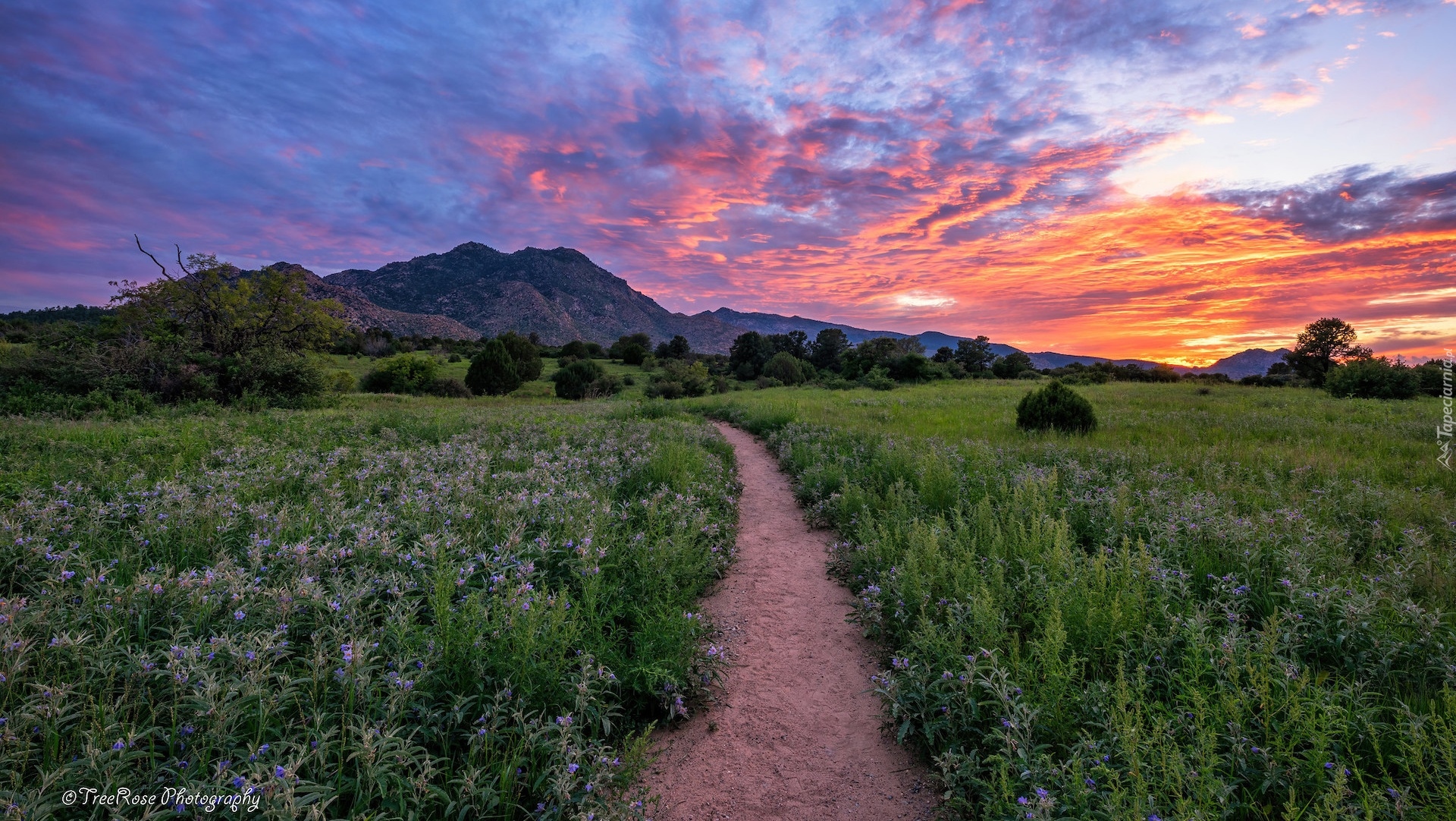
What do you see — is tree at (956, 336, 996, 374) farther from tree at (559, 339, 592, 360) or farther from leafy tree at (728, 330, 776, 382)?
tree at (559, 339, 592, 360)

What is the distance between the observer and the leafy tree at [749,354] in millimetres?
65688

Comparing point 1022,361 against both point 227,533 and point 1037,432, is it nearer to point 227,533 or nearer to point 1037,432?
point 1037,432

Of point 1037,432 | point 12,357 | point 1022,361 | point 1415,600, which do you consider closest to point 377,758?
point 1415,600

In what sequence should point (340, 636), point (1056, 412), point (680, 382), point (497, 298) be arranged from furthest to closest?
point (497, 298)
point (680, 382)
point (1056, 412)
point (340, 636)

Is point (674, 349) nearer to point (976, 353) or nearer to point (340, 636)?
point (976, 353)

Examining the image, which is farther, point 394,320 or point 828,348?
point 394,320

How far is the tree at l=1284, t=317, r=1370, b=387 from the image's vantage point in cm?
2773

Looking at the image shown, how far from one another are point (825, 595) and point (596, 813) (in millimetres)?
4338

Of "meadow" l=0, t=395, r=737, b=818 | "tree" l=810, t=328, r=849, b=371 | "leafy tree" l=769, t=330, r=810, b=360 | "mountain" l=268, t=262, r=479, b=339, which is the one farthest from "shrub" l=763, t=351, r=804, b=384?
"mountain" l=268, t=262, r=479, b=339

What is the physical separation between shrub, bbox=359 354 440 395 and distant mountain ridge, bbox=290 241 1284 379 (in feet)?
167

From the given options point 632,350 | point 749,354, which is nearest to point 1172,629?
point 749,354

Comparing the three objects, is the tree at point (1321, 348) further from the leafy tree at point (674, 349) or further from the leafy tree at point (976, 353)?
the leafy tree at point (674, 349)

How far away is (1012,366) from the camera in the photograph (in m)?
51.9

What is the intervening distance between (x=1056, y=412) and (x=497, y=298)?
131521 millimetres
